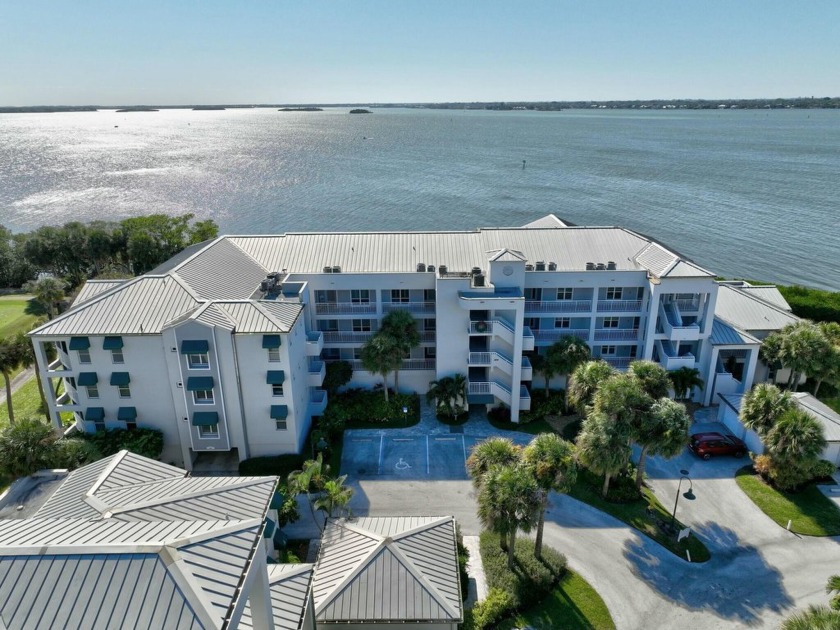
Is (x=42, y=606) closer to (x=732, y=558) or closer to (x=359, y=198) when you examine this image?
(x=732, y=558)

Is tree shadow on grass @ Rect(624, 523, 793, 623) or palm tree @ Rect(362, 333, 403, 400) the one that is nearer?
tree shadow on grass @ Rect(624, 523, 793, 623)

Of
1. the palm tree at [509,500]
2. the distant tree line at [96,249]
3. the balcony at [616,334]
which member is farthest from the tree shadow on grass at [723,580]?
the distant tree line at [96,249]

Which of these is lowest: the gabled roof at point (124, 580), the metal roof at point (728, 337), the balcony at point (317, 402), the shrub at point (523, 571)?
the shrub at point (523, 571)

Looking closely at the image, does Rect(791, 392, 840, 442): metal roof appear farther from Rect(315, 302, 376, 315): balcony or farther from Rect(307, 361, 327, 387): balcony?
Rect(307, 361, 327, 387): balcony

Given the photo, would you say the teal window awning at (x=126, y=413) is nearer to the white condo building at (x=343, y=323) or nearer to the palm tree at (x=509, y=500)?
the white condo building at (x=343, y=323)

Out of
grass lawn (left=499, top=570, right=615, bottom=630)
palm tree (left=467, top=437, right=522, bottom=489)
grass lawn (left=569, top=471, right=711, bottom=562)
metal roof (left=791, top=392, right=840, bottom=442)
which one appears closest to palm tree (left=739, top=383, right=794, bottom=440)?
metal roof (left=791, top=392, right=840, bottom=442)

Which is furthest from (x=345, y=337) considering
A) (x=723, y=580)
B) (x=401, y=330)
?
(x=723, y=580)

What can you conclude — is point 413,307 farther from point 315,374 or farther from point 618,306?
point 618,306
